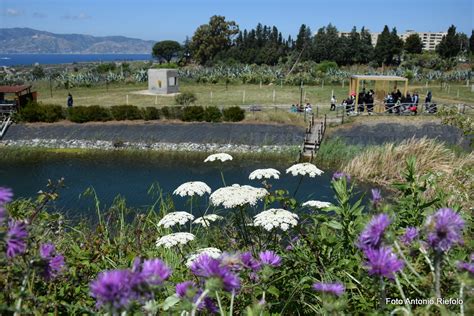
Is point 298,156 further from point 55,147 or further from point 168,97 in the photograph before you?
point 168,97

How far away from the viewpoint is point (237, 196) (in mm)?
3625

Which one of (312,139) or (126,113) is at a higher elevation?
(126,113)

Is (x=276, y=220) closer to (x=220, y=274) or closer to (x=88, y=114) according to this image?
(x=220, y=274)

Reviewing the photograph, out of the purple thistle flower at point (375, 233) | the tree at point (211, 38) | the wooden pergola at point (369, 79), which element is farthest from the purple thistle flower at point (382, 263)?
the tree at point (211, 38)

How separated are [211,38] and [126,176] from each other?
191 ft

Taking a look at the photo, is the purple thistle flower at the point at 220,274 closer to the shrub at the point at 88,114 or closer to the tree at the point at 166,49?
the shrub at the point at 88,114

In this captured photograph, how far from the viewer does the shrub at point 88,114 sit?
24859 mm

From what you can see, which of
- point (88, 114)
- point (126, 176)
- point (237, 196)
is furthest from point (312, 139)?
point (237, 196)

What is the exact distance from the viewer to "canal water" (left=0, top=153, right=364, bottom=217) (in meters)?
14.1

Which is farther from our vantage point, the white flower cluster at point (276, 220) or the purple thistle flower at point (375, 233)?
the white flower cluster at point (276, 220)

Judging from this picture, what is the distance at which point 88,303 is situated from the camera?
249 centimetres

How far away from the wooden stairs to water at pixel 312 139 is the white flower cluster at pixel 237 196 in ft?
50.0

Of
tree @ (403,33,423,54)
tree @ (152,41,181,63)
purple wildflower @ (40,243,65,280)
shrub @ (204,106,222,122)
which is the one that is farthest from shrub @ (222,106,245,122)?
tree @ (152,41,181,63)

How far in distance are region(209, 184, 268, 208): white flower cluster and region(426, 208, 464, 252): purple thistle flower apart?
2180 mm
